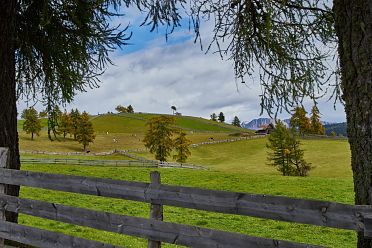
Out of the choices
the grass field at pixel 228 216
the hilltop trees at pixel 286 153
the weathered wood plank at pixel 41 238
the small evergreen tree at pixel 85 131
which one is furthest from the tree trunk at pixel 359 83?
the small evergreen tree at pixel 85 131

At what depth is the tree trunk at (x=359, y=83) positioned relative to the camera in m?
4.03

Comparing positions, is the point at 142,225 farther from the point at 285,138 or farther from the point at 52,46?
the point at 285,138

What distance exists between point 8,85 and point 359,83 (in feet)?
20.6

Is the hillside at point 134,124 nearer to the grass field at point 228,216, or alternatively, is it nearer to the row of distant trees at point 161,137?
the row of distant trees at point 161,137

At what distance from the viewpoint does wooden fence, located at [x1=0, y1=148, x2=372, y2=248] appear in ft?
12.0

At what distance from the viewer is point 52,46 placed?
9.55m

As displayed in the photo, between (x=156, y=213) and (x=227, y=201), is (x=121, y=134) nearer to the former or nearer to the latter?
(x=156, y=213)

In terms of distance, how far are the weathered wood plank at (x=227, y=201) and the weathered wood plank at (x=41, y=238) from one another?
0.65 metres

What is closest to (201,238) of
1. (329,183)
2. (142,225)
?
(142,225)

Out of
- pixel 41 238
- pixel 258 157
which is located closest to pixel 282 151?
pixel 258 157

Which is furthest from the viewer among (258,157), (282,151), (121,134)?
(121,134)

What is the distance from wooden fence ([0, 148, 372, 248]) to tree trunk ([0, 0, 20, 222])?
4.32 ft

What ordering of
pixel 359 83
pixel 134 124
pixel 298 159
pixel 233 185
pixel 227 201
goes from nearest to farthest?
1. pixel 359 83
2. pixel 227 201
3. pixel 233 185
4. pixel 298 159
5. pixel 134 124

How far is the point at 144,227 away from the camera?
4852 millimetres
